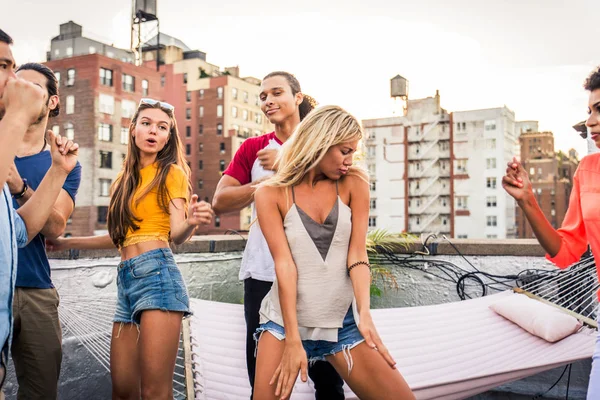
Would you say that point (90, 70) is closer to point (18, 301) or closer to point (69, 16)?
point (69, 16)

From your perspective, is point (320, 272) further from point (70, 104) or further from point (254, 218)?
point (70, 104)

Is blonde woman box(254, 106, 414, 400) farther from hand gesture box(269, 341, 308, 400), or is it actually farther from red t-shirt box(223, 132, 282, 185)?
red t-shirt box(223, 132, 282, 185)

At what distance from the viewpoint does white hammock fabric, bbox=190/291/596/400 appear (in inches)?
98.3

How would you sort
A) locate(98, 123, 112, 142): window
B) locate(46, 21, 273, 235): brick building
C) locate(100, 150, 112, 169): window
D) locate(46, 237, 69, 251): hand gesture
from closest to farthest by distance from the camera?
locate(46, 237, 69, 251): hand gesture → locate(46, 21, 273, 235): brick building → locate(100, 150, 112, 169): window → locate(98, 123, 112, 142): window

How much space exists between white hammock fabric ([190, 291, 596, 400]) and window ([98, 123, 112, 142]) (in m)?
34.5

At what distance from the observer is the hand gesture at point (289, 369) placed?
5.31 ft

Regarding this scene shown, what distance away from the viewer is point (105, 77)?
3606 cm

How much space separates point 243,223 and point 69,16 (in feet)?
68.8

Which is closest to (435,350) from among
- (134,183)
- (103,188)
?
(134,183)

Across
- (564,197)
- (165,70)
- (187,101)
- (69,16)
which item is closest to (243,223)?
(187,101)

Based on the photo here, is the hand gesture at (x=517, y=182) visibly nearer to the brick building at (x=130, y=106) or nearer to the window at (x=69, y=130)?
the brick building at (x=130, y=106)

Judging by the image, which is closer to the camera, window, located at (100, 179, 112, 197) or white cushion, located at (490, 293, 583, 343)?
white cushion, located at (490, 293, 583, 343)

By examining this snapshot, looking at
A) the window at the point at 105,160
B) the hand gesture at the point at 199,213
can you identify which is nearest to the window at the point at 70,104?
the window at the point at 105,160

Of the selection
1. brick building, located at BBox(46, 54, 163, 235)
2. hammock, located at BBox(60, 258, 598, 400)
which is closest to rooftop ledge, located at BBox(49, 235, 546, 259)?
hammock, located at BBox(60, 258, 598, 400)
